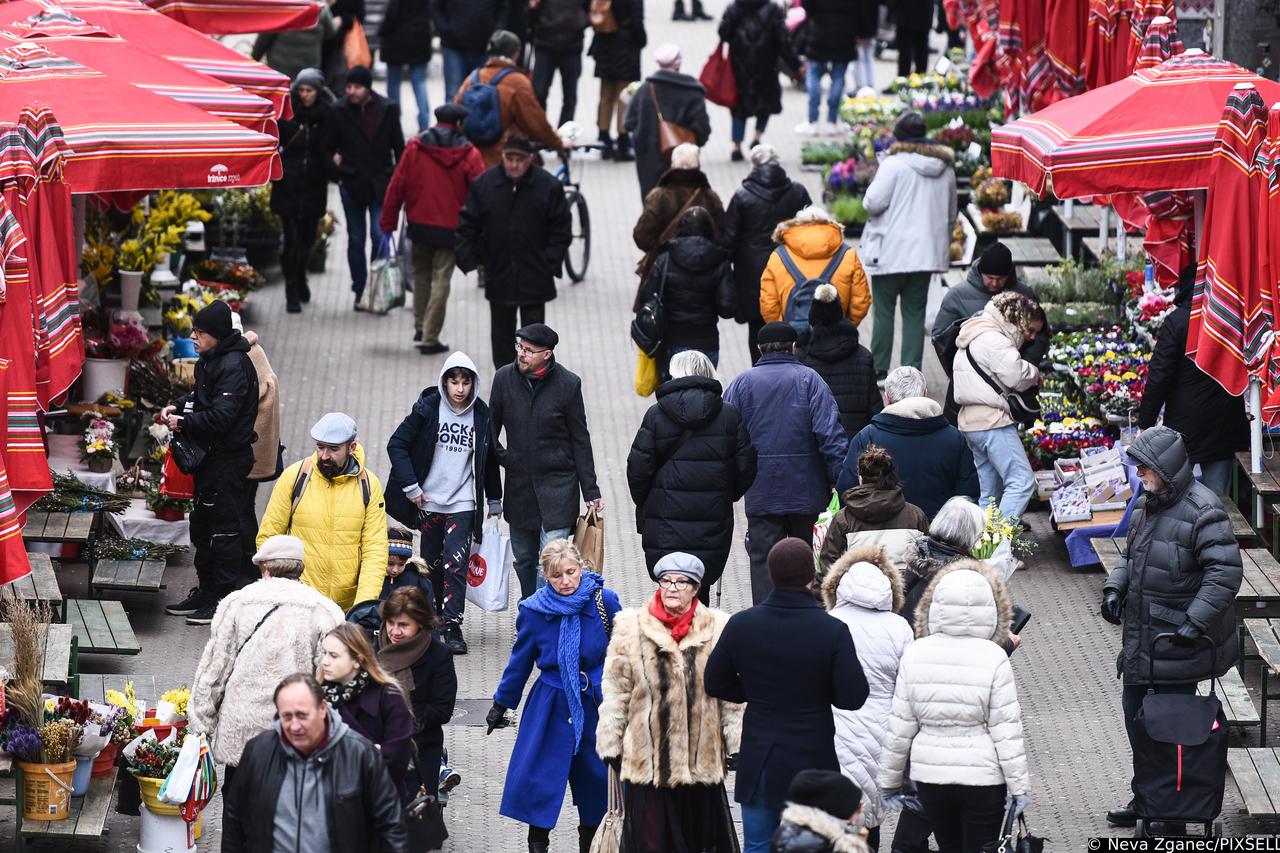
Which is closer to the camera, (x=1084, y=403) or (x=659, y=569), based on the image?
(x=659, y=569)

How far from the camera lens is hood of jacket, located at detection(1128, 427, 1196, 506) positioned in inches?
366

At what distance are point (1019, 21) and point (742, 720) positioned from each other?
11648 millimetres

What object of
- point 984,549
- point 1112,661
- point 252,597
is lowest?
point 1112,661

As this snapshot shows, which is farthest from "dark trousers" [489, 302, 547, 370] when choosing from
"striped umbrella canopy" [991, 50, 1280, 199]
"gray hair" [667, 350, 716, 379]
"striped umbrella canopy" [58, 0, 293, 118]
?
"gray hair" [667, 350, 716, 379]

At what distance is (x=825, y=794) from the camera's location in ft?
21.8

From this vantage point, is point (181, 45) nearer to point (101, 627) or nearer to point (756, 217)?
point (756, 217)

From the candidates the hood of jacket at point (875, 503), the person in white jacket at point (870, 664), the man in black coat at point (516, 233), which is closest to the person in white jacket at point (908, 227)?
the man in black coat at point (516, 233)

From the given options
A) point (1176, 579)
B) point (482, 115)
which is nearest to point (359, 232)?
point (482, 115)

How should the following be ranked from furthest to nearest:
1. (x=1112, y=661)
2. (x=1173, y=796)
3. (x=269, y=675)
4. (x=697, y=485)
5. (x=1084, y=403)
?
(x=1084, y=403) → (x=1112, y=661) → (x=697, y=485) → (x=1173, y=796) → (x=269, y=675)

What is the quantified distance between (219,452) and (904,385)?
3.72 meters

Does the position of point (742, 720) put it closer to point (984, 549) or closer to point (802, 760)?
point (802, 760)

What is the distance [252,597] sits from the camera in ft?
28.8

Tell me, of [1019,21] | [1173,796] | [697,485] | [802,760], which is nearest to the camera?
[802,760]

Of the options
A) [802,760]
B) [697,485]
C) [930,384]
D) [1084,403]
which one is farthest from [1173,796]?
[930,384]
